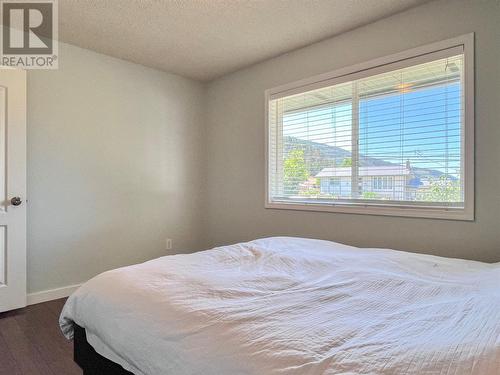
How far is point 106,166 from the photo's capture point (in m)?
3.13

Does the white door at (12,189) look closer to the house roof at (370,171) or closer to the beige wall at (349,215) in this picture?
the beige wall at (349,215)

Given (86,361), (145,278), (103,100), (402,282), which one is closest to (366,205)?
(402,282)

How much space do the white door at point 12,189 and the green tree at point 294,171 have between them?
2.37 metres

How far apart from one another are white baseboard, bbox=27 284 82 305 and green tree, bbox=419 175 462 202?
10.5ft

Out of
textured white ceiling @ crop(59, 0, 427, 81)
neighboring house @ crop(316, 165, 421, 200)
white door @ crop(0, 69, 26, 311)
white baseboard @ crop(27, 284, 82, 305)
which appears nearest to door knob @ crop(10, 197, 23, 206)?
white door @ crop(0, 69, 26, 311)

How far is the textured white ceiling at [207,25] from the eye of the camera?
7.48 ft

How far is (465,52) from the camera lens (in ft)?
6.73

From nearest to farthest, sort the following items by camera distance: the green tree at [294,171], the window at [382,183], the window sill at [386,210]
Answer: the window sill at [386,210] < the window at [382,183] < the green tree at [294,171]

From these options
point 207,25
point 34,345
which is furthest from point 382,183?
point 34,345

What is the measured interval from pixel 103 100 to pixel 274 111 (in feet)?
5.81

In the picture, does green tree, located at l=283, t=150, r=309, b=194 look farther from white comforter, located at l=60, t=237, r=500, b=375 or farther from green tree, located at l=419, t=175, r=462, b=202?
white comforter, located at l=60, t=237, r=500, b=375

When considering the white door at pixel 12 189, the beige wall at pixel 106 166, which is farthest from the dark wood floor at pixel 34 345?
the beige wall at pixel 106 166

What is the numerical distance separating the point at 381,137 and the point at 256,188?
1403mm

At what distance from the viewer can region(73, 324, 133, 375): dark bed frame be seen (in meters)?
1.22
